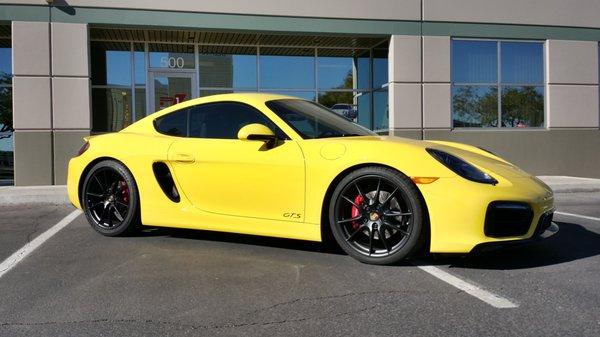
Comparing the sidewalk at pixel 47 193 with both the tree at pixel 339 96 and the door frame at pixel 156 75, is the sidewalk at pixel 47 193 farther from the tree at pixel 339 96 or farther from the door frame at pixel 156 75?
the tree at pixel 339 96

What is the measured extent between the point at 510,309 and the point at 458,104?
31.1 feet

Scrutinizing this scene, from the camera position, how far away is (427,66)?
11922 millimetres

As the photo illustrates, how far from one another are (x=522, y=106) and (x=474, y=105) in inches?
46.8

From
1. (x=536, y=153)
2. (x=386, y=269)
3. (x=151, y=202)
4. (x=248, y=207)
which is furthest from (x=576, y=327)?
(x=536, y=153)

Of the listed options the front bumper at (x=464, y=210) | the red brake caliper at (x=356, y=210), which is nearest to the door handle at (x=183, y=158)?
the red brake caliper at (x=356, y=210)

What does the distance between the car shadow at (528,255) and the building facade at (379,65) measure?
675 centimetres

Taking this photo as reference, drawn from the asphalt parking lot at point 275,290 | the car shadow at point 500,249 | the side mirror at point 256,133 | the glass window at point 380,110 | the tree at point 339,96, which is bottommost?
the asphalt parking lot at point 275,290

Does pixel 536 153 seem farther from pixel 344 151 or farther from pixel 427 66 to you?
pixel 344 151

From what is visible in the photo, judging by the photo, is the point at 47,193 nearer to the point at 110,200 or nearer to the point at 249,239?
the point at 110,200

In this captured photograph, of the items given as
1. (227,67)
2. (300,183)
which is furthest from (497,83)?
(300,183)

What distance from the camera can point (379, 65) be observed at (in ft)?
42.7

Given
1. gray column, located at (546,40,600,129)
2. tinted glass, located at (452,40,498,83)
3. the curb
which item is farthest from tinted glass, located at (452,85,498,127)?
the curb

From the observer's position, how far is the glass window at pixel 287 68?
1316 centimetres

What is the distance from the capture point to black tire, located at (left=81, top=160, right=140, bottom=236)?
5371 mm
